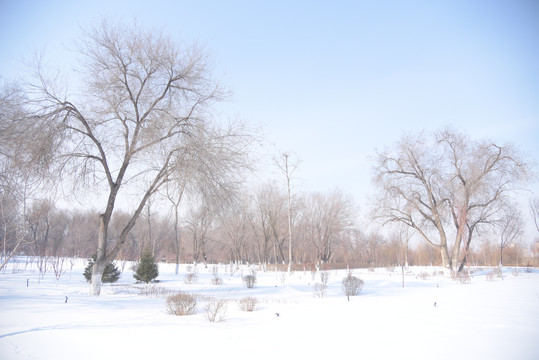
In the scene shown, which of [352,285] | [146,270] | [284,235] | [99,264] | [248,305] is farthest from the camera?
[284,235]

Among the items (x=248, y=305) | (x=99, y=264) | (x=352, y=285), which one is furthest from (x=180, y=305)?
(x=352, y=285)

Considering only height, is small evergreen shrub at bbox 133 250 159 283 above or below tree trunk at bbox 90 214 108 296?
below

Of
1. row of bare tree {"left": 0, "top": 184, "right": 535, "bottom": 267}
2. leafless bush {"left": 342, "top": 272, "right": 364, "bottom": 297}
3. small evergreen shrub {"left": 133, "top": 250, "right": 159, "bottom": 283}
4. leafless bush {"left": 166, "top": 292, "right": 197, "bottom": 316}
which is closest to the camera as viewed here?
leafless bush {"left": 166, "top": 292, "right": 197, "bottom": 316}

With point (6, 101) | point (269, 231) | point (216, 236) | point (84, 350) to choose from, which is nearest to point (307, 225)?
point (269, 231)

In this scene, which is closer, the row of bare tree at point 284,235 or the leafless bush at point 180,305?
the leafless bush at point 180,305

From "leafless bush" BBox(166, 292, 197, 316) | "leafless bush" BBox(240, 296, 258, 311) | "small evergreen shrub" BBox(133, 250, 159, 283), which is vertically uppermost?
"leafless bush" BBox(166, 292, 197, 316)

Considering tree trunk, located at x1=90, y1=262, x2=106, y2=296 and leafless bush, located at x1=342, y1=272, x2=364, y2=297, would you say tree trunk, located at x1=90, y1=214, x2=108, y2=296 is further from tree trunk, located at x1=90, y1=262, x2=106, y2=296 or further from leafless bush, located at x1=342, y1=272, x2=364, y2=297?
leafless bush, located at x1=342, y1=272, x2=364, y2=297

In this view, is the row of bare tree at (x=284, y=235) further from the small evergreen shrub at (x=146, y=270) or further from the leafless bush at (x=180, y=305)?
the leafless bush at (x=180, y=305)

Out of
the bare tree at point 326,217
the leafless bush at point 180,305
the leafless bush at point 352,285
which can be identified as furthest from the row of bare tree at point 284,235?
the leafless bush at point 180,305

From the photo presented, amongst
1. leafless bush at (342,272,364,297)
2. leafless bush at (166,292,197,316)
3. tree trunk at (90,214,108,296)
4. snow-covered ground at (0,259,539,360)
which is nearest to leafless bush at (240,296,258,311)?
snow-covered ground at (0,259,539,360)

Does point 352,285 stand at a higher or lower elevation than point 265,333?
lower

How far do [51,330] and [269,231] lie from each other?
1356 inches

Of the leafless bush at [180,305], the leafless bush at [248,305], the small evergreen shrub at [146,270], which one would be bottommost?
the small evergreen shrub at [146,270]

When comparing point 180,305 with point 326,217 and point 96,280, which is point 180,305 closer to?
point 96,280
